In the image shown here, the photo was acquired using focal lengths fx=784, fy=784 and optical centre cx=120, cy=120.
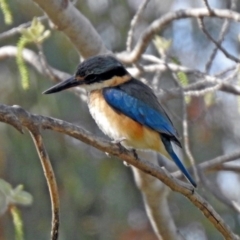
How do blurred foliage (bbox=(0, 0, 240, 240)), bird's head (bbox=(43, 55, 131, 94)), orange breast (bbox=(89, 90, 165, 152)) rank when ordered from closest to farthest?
orange breast (bbox=(89, 90, 165, 152)) < bird's head (bbox=(43, 55, 131, 94)) < blurred foliage (bbox=(0, 0, 240, 240))

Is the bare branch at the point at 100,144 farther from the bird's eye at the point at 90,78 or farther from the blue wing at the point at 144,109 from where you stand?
the bird's eye at the point at 90,78

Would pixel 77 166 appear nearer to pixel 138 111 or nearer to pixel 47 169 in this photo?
pixel 138 111

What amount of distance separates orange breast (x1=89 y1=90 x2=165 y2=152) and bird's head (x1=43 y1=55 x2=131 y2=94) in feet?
0.47

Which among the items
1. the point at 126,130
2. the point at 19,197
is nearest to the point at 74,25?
the point at 126,130

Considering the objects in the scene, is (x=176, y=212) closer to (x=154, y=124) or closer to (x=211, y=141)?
(x=211, y=141)

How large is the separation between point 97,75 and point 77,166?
120 inches

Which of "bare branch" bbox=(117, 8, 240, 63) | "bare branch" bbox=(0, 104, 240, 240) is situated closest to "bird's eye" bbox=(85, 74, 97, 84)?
"bare branch" bbox=(117, 8, 240, 63)

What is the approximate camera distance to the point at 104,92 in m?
3.87

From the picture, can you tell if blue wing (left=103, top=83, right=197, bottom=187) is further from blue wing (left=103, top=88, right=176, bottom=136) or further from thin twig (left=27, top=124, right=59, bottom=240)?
thin twig (left=27, top=124, right=59, bottom=240)

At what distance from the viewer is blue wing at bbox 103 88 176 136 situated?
3.78 m

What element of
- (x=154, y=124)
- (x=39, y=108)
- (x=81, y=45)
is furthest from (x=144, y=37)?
(x=39, y=108)

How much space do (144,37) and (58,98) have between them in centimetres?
259

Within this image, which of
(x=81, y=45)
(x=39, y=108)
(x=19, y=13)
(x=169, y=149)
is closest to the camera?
(x=169, y=149)

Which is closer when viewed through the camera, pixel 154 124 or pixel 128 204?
pixel 154 124
